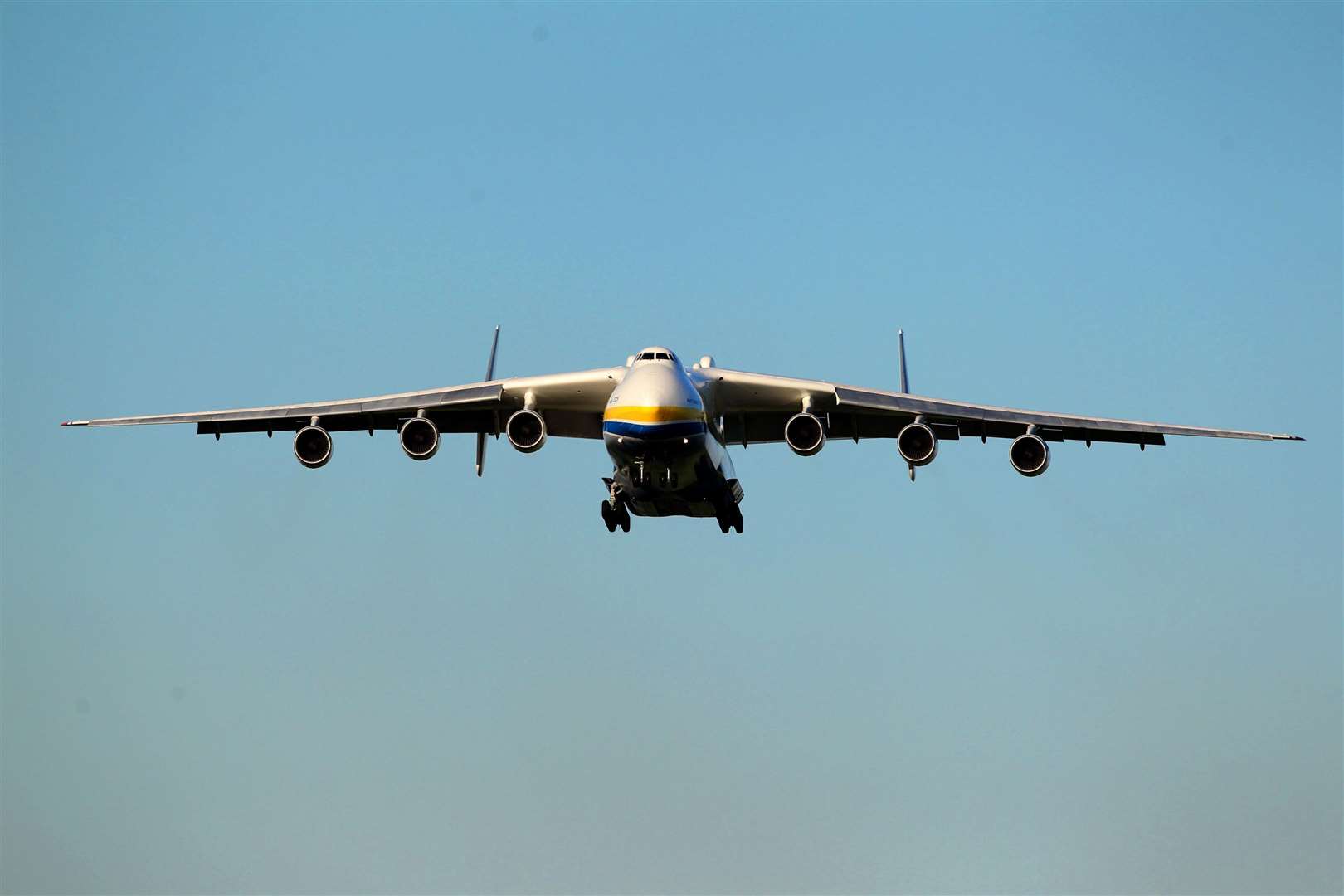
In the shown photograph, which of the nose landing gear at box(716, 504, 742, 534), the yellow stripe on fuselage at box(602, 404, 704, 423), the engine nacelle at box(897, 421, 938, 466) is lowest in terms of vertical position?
the nose landing gear at box(716, 504, 742, 534)

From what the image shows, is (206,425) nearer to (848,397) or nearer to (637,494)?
(637,494)

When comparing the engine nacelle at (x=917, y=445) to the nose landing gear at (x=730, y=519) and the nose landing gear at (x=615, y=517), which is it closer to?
the nose landing gear at (x=730, y=519)

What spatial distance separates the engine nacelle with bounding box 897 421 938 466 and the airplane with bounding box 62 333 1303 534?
0.02 m

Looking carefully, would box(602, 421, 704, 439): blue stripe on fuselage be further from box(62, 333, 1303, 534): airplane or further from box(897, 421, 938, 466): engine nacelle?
box(897, 421, 938, 466): engine nacelle

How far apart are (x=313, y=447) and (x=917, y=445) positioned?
777cm

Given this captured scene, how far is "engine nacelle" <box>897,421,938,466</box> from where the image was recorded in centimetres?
2456

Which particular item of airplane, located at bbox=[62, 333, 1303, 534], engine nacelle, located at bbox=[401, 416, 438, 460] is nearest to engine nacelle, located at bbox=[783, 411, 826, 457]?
airplane, located at bbox=[62, 333, 1303, 534]

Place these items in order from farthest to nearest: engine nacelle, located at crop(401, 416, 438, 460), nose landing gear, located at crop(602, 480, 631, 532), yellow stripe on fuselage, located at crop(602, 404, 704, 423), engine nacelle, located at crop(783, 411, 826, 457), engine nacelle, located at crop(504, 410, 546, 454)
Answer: nose landing gear, located at crop(602, 480, 631, 532), engine nacelle, located at crop(783, 411, 826, 457), engine nacelle, located at crop(504, 410, 546, 454), engine nacelle, located at crop(401, 416, 438, 460), yellow stripe on fuselage, located at crop(602, 404, 704, 423)

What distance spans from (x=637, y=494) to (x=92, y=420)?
7.12m

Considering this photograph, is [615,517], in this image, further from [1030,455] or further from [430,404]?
[1030,455]

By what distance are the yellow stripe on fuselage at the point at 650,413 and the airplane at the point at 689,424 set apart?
5.7 inches

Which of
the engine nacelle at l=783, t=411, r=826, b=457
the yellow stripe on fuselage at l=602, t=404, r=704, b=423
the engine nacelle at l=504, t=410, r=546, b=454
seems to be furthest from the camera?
the engine nacelle at l=783, t=411, r=826, b=457

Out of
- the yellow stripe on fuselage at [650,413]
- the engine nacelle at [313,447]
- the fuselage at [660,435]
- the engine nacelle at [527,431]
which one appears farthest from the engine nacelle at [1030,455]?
the engine nacelle at [313,447]

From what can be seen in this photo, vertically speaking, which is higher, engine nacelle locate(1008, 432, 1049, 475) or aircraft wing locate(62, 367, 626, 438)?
aircraft wing locate(62, 367, 626, 438)
